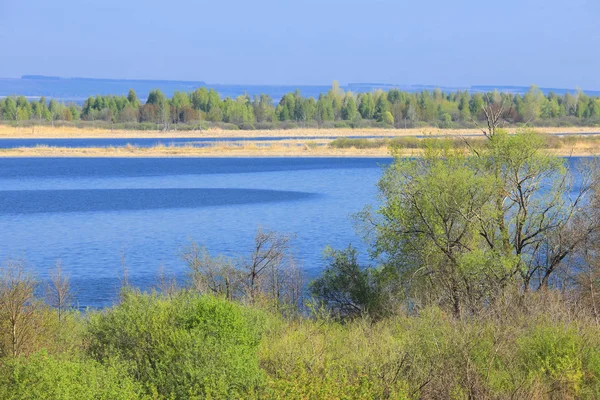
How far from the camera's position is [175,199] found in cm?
5588

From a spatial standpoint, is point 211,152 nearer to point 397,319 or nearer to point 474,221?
point 474,221

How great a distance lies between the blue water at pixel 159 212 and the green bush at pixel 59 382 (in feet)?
42.6

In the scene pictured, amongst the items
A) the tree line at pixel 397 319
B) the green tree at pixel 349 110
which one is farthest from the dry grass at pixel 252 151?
the tree line at pixel 397 319

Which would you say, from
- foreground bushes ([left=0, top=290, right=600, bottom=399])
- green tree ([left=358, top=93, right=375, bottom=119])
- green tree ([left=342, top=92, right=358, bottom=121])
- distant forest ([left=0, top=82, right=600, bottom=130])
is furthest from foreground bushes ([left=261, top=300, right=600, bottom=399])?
green tree ([left=358, top=93, right=375, bottom=119])

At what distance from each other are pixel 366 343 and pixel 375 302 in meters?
6.66

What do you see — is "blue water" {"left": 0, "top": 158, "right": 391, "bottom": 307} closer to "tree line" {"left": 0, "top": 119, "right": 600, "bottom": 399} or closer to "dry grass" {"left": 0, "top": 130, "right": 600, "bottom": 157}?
"dry grass" {"left": 0, "top": 130, "right": 600, "bottom": 157}

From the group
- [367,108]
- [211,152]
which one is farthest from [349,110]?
[211,152]

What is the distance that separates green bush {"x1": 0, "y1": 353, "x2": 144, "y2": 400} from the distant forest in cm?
11790

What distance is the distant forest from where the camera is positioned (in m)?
135

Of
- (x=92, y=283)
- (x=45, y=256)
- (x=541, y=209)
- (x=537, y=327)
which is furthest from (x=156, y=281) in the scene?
(x=537, y=327)

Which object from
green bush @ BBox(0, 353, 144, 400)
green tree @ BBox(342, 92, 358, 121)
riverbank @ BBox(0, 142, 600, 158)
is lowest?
riverbank @ BBox(0, 142, 600, 158)

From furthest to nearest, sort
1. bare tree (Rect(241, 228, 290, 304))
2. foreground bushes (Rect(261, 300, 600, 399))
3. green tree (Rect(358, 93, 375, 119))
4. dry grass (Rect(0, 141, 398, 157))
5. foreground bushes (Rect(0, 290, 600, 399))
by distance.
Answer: green tree (Rect(358, 93, 375, 119))
dry grass (Rect(0, 141, 398, 157))
bare tree (Rect(241, 228, 290, 304))
foreground bushes (Rect(261, 300, 600, 399))
foreground bushes (Rect(0, 290, 600, 399))

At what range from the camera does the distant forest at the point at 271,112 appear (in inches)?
5330

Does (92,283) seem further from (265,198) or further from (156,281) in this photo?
(265,198)
